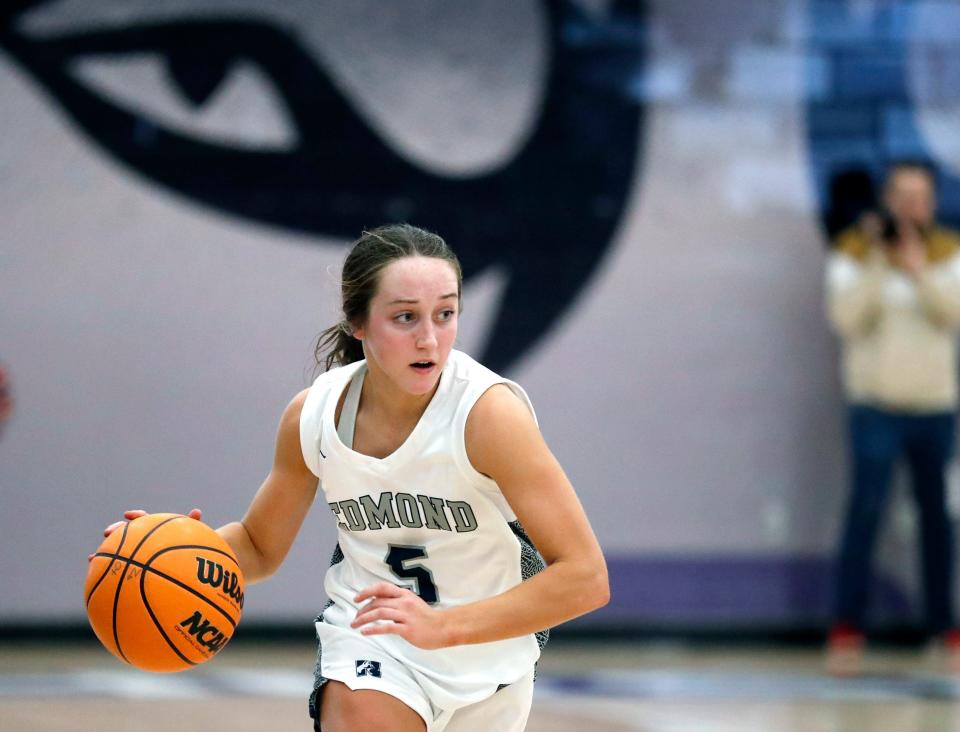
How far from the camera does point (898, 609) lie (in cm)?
770

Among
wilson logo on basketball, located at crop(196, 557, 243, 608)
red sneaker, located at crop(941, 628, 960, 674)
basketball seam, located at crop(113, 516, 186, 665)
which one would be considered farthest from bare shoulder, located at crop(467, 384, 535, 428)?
red sneaker, located at crop(941, 628, 960, 674)

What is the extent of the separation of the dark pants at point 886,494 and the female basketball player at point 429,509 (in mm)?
4082

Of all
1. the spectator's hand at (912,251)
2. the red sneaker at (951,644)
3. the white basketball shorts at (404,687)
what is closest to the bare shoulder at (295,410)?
the white basketball shorts at (404,687)

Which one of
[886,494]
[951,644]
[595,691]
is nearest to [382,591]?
[595,691]

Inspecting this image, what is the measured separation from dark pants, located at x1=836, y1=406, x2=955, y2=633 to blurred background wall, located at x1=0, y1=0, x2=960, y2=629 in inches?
12.3

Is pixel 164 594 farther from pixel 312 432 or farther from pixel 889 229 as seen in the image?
pixel 889 229

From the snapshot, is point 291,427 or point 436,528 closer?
point 436,528

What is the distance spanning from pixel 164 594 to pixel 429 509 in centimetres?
59

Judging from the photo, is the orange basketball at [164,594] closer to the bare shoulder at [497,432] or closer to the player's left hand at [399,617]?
the player's left hand at [399,617]

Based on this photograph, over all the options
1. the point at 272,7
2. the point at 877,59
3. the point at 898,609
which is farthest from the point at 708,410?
the point at 272,7

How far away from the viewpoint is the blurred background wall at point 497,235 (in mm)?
7301

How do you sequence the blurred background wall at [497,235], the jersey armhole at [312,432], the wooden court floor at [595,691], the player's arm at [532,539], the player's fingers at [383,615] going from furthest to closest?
the blurred background wall at [497,235] < the wooden court floor at [595,691] < the jersey armhole at [312,432] < the player's arm at [532,539] < the player's fingers at [383,615]

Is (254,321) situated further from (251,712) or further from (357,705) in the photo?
(357,705)

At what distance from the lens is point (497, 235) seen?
7.53 m
